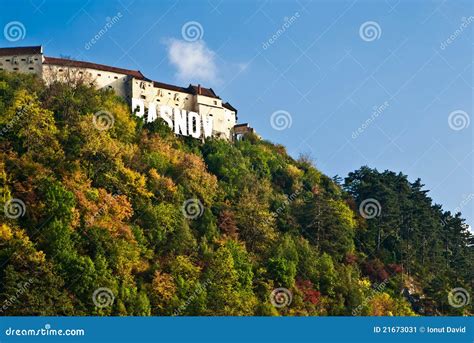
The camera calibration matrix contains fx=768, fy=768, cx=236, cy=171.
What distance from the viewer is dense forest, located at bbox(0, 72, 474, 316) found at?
44.6m

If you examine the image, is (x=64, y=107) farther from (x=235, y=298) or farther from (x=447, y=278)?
(x=447, y=278)

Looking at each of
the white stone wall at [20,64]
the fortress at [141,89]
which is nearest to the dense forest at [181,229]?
the fortress at [141,89]

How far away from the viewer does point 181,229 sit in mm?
53062

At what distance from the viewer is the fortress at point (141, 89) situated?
Result: 66125mm

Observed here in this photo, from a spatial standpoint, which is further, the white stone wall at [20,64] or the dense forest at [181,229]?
the white stone wall at [20,64]

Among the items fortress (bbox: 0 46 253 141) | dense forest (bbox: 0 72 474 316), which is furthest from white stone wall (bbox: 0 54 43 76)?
dense forest (bbox: 0 72 474 316)

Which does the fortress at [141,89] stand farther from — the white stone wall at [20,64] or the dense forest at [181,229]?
the dense forest at [181,229]

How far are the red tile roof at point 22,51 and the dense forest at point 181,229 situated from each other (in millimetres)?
4629

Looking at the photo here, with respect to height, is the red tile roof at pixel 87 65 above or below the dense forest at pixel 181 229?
above

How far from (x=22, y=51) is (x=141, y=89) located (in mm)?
11058

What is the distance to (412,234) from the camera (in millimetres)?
71250

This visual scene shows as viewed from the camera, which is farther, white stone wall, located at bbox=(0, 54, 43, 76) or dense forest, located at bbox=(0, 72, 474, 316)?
white stone wall, located at bbox=(0, 54, 43, 76)

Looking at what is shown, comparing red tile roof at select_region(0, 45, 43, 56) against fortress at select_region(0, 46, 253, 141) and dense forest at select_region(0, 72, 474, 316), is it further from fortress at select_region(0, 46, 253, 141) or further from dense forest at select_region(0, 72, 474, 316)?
dense forest at select_region(0, 72, 474, 316)

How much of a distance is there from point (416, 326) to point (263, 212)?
106 feet
